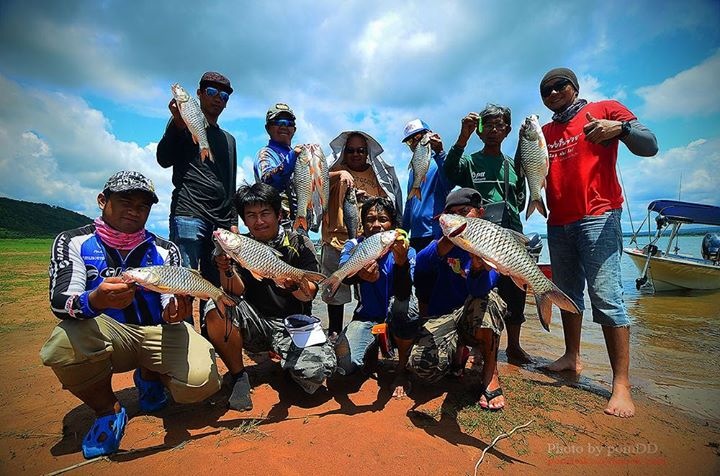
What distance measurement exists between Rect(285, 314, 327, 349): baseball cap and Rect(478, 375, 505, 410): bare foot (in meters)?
1.75

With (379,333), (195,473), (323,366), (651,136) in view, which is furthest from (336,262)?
(651,136)

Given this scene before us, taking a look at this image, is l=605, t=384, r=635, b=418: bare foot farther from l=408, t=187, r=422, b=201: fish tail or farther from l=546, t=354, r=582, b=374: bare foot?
l=408, t=187, r=422, b=201: fish tail

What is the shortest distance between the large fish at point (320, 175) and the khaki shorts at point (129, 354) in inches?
89.8

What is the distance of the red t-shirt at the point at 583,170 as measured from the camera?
384 cm

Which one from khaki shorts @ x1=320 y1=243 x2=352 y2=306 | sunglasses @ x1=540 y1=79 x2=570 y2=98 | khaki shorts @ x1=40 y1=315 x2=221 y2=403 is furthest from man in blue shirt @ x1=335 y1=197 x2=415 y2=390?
sunglasses @ x1=540 y1=79 x2=570 y2=98

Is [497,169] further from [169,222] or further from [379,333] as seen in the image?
[169,222]

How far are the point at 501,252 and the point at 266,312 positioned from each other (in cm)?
273

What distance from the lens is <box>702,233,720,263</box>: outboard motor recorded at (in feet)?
52.3

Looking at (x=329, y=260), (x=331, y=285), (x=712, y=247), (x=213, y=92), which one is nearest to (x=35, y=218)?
(x=213, y=92)

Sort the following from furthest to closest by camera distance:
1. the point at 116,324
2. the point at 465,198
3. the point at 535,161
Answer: the point at 535,161
the point at 465,198
the point at 116,324

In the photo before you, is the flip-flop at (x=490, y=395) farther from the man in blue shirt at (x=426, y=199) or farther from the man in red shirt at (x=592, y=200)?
the man in blue shirt at (x=426, y=199)

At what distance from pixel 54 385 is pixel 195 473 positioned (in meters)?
2.95

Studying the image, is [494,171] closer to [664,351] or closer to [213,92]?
[213,92]

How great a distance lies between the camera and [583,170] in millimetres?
3891
